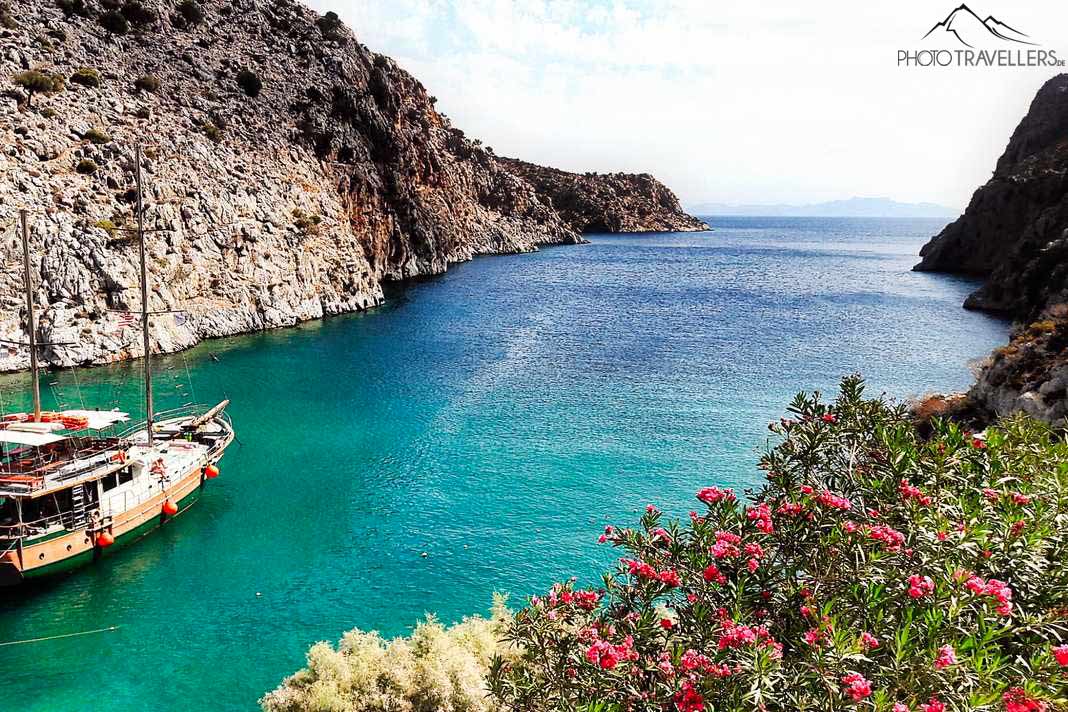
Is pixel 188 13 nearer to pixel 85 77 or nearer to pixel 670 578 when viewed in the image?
pixel 85 77

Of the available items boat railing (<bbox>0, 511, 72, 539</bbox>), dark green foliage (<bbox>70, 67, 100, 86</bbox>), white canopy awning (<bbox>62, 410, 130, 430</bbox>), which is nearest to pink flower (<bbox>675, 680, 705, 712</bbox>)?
boat railing (<bbox>0, 511, 72, 539</bbox>)

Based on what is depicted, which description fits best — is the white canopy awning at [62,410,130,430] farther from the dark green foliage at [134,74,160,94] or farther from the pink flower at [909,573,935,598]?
the dark green foliage at [134,74,160,94]

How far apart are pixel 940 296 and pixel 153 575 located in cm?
9782

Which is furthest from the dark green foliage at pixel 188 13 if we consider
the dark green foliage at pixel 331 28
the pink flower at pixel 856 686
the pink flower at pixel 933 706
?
the pink flower at pixel 933 706

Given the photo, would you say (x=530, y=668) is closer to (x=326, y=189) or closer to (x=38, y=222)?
(x=38, y=222)

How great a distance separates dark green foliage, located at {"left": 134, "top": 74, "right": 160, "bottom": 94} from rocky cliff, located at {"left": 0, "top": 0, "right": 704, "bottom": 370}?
0.11 metres

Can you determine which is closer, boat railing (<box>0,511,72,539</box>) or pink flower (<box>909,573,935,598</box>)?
pink flower (<box>909,573,935,598</box>)

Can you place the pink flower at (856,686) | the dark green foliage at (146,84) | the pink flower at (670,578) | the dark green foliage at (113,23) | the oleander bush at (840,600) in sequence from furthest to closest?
the dark green foliage at (113,23) < the dark green foliage at (146,84) < the pink flower at (670,578) < the oleander bush at (840,600) < the pink flower at (856,686)

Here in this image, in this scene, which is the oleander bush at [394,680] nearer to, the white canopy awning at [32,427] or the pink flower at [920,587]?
the pink flower at [920,587]

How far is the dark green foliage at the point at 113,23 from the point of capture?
73312 millimetres

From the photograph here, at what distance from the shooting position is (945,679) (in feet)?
26.5

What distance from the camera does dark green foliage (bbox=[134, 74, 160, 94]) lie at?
69.9 m

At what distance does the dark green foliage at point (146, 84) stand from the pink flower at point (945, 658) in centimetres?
8246

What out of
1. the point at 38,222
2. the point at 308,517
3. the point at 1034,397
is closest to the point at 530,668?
the point at 308,517
